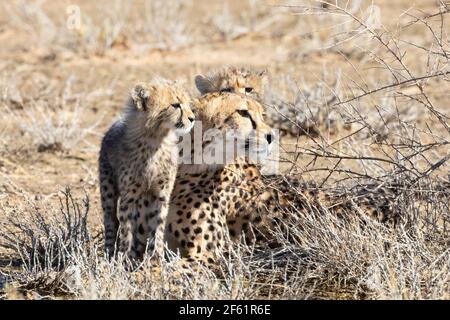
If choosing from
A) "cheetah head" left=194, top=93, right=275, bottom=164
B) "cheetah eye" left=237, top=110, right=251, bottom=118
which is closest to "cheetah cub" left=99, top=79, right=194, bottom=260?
"cheetah head" left=194, top=93, right=275, bottom=164

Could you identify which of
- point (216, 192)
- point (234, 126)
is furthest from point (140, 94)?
point (216, 192)

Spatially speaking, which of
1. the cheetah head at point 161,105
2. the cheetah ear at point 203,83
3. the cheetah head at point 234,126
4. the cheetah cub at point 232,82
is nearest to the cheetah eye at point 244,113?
the cheetah head at point 234,126

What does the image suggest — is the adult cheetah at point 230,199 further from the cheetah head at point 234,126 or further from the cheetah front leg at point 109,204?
the cheetah front leg at point 109,204

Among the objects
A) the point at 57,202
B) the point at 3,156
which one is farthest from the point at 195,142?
the point at 3,156

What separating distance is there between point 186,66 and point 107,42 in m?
0.93

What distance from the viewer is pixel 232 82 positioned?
5699 mm

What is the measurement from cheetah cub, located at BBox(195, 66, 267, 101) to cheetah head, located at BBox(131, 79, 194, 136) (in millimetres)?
811

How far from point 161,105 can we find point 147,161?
0.25 metres

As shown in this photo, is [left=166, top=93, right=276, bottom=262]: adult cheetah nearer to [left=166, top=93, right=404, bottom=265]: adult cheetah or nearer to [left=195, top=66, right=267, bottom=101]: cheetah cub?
[left=166, top=93, right=404, bottom=265]: adult cheetah

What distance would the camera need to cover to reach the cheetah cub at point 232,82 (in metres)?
5.67

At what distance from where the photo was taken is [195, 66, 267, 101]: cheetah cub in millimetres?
5668

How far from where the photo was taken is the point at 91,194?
6719 mm

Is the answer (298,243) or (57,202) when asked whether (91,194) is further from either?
(298,243)

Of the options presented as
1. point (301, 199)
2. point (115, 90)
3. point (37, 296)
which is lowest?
point (37, 296)
